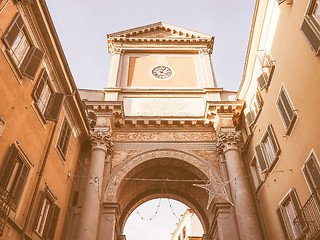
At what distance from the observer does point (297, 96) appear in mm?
10383

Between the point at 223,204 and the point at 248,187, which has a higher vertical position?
the point at 248,187

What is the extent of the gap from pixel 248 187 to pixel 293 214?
4.03 metres

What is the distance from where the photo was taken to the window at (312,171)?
913cm

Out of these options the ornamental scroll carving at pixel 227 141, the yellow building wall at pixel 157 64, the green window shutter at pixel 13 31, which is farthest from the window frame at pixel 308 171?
the yellow building wall at pixel 157 64

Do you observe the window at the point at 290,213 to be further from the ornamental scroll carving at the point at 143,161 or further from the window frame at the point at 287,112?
the ornamental scroll carving at the point at 143,161

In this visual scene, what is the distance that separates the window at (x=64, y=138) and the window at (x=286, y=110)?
907cm

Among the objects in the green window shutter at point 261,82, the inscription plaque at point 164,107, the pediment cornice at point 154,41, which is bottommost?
the green window shutter at point 261,82

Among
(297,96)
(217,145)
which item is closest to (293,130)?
(297,96)

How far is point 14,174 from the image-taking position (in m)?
9.39

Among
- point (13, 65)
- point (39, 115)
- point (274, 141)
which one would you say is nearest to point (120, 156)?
point (39, 115)

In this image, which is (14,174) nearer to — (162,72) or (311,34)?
(311,34)

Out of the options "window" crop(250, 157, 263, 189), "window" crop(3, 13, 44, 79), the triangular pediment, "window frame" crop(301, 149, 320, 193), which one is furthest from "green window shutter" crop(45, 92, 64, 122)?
the triangular pediment

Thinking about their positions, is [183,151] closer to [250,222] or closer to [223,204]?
[223,204]

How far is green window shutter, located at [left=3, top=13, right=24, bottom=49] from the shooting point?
355 inches
